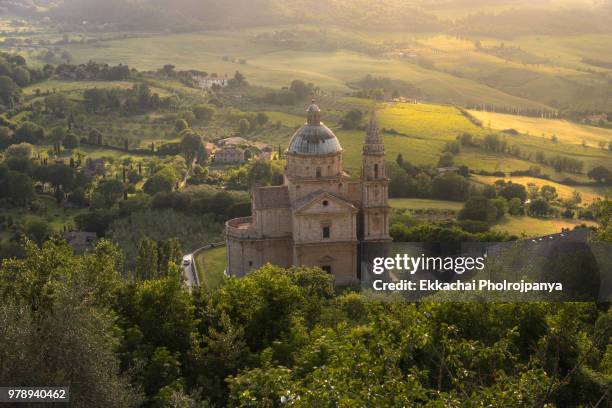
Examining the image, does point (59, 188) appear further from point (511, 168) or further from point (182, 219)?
point (511, 168)

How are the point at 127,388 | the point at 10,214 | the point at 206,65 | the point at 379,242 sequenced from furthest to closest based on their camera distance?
the point at 206,65, the point at 10,214, the point at 379,242, the point at 127,388

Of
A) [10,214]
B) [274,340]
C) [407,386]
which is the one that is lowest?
[10,214]

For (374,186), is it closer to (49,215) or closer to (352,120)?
(49,215)

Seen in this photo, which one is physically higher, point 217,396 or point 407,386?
point 407,386

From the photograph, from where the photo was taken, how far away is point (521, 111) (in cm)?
10462

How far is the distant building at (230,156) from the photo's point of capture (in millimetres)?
97875

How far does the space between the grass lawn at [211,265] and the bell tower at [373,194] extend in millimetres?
8985

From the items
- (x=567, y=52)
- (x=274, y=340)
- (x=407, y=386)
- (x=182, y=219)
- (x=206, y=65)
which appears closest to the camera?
(x=407, y=386)

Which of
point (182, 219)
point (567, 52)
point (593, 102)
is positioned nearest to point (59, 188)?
point (182, 219)

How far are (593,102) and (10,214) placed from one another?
63098 millimetres

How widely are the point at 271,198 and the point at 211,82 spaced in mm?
92868

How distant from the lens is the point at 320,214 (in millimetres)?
51812

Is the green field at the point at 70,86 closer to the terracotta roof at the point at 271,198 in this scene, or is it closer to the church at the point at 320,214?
the terracotta roof at the point at 271,198

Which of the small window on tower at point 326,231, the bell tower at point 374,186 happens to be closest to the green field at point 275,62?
the bell tower at point 374,186
